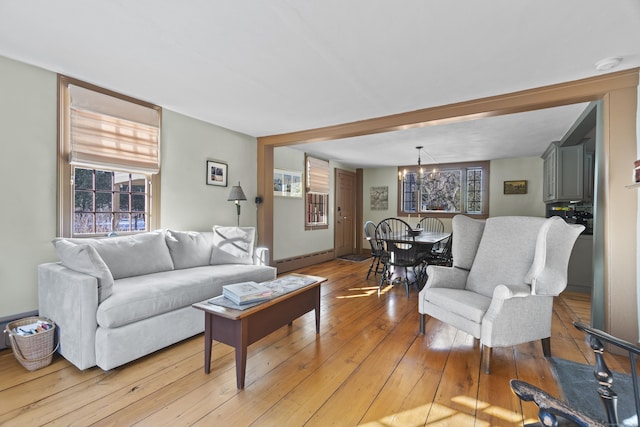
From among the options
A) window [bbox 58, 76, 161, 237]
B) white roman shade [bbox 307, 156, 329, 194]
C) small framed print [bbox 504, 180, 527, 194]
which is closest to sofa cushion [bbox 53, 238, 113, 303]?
window [bbox 58, 76, 161, 237]

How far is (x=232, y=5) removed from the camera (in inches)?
68.5

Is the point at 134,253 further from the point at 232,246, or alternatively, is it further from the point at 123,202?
the point at 232,246

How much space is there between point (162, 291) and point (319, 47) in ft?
7.37

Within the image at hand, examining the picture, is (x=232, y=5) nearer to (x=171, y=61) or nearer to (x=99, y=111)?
(x=171, y=61)

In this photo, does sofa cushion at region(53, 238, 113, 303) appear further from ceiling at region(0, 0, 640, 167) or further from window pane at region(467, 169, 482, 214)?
window pane at region(467, 169, 482, 214)

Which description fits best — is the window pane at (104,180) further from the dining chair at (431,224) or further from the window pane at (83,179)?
the dining chair at (431,224)

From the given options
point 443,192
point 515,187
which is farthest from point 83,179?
point 515,187

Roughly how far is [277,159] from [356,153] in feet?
5.48

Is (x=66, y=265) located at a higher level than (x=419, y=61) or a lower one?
lower

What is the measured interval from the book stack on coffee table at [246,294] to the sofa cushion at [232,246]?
142 cm

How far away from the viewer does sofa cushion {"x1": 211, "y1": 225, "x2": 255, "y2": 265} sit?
3535 millimetres

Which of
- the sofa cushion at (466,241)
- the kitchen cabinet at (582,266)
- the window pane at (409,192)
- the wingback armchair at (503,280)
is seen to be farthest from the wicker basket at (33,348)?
the window pane at (409,192)

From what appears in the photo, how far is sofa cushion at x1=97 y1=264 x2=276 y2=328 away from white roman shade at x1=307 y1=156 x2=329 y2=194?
3.15 meters

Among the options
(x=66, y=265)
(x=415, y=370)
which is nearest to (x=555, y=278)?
(x=415, y=370)
